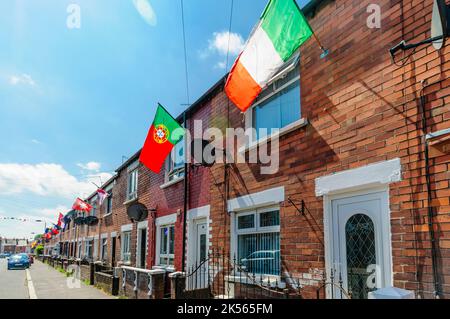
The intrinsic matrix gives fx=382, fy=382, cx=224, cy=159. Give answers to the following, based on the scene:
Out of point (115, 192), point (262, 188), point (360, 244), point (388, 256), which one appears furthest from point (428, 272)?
point (115, 192)

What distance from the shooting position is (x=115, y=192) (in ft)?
64.6

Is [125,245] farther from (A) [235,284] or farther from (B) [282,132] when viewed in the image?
(B) [282,132]

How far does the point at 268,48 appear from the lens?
20.2ft

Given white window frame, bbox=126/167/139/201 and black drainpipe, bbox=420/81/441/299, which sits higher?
white window frame, bbox=126/167/139/201

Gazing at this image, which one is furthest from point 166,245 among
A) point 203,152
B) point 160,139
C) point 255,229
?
point 255,229

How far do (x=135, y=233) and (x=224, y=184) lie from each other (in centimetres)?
788

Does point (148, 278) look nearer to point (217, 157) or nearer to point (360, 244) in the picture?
point (217, 157)

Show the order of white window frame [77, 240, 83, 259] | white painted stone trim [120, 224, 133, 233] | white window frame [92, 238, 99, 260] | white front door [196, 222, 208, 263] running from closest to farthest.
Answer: white front door [196, 222, 208, 263] → white painted stone trim [120, 224, 133, 233] → white window frame [92, 238, 99, 260] → white window frame [77, 240, 83, 259]

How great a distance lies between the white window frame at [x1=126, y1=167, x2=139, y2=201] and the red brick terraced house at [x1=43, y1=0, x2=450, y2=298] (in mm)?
8272

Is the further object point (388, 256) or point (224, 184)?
point (224, 184)

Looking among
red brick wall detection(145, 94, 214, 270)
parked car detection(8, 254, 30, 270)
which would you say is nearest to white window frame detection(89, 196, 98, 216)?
parked car detection(8, 254, 30, 270)

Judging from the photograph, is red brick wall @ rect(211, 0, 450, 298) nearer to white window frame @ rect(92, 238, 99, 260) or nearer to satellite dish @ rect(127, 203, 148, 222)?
satellite dish @ rect(127, 203, 148, 222)

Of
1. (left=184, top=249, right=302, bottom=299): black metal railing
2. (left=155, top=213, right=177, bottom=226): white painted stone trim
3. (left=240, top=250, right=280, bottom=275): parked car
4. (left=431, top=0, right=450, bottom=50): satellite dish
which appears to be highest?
(left=431, top=0, right=450, bottom=50): satellite dish

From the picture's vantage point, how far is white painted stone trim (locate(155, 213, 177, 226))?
11.6 m
